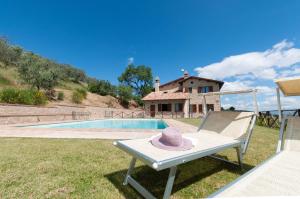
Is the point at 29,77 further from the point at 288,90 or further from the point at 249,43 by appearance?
the point at 249,43

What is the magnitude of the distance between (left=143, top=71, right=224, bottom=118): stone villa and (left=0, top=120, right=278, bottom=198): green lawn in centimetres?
1837

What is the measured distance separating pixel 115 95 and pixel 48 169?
110 feet

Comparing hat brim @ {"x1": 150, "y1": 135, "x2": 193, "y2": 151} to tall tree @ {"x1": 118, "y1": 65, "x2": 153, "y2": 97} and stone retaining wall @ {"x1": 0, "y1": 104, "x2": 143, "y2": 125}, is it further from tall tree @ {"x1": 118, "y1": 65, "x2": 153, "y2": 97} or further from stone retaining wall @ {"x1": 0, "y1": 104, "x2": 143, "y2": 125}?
tall tree @ {"x1": 118, "y1": 65, "x2": 153, "y2": 97}

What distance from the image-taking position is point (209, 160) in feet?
12.3

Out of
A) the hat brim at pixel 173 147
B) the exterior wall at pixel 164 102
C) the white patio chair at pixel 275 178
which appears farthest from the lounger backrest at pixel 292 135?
the exterior wall at pixel 164 102

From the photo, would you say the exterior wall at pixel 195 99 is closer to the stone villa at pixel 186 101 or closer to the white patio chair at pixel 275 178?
the stone villa at pixel 186 101

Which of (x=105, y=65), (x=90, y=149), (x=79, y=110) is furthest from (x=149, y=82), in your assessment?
(x=90, y=149)

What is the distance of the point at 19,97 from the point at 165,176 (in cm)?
1747

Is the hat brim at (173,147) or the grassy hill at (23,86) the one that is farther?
the grassy hill at (23,86)

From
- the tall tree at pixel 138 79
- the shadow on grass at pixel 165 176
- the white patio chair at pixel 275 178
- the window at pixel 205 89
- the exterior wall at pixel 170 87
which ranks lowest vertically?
the shadow on grass at pixel 165 176

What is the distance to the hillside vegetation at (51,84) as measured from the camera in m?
16.9

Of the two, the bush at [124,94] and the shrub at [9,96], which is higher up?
the bush at [124,94]

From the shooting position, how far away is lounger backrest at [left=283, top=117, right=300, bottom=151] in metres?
A: 2.69

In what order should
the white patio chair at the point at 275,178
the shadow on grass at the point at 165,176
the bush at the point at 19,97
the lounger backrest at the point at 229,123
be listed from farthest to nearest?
1. the bush at the point at 19,97
2. the lounger backrest at the point at 229,123
3. the shadow on grass at the point at 165,176
4. the white patio chair at the point at 275,178
